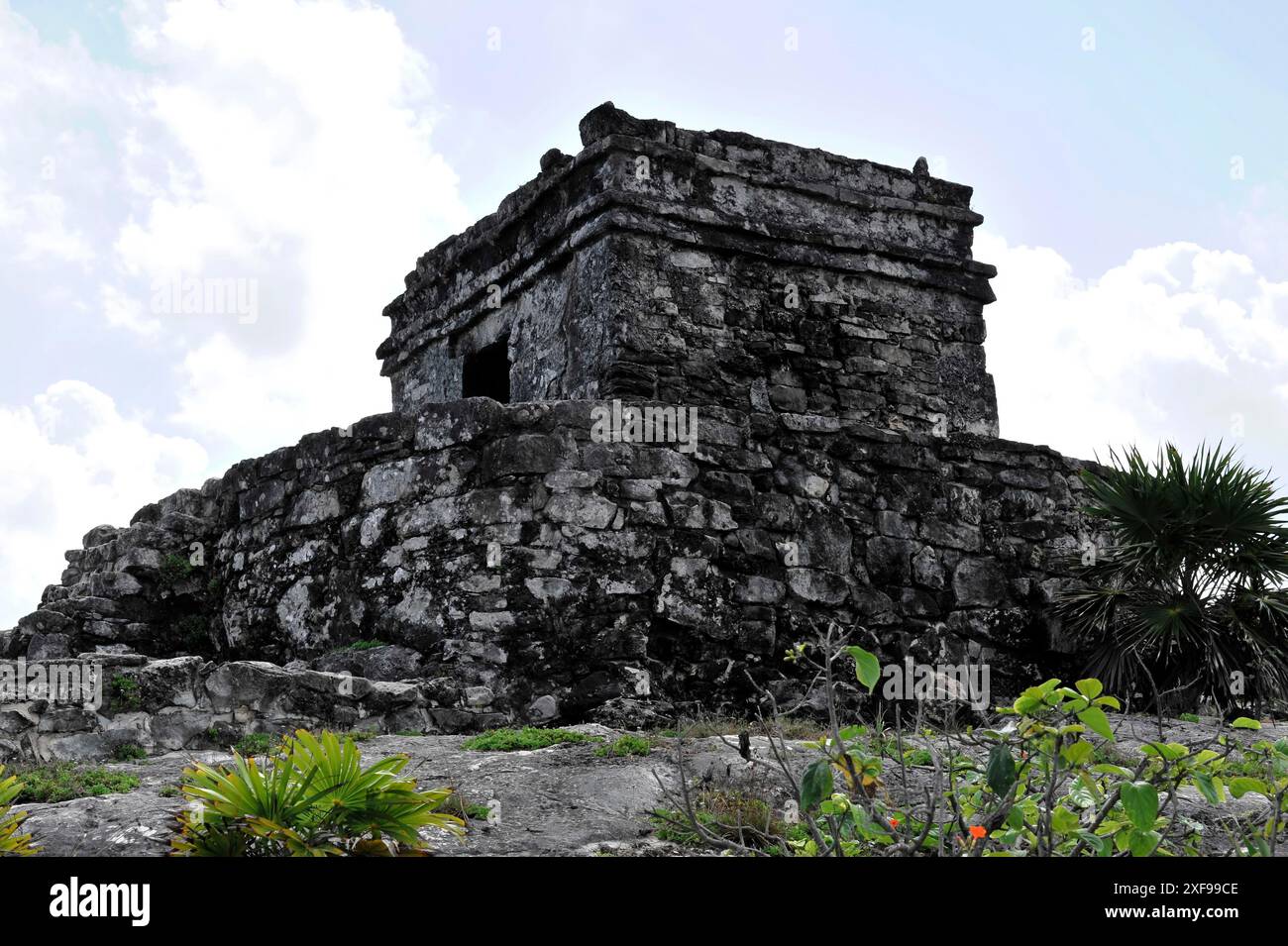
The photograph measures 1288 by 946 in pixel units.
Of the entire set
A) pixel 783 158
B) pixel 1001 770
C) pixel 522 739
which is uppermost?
pixel 783 158

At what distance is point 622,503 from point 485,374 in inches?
173

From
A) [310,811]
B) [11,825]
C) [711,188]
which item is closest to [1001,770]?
[310,811]

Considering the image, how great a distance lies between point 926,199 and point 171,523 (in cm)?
641

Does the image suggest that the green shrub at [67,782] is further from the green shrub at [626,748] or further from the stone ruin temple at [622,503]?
the green shrub at [626,748]

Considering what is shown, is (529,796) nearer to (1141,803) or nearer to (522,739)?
(522,739)

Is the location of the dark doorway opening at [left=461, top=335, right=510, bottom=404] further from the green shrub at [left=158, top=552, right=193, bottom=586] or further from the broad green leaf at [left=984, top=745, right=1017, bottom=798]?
the broad green leaf at [left=984, top=745, right=1017, bottom=798]

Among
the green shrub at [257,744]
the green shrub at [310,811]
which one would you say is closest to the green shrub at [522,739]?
the green shrub at [257,744]

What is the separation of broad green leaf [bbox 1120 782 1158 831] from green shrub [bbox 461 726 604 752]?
2.97m

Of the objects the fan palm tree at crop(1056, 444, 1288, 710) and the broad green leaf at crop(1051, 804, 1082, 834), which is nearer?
the broad green leaf at crop(1051, 804, 1082, 834)

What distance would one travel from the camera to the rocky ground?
15.3ft

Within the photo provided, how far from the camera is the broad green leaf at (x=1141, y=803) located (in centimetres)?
369

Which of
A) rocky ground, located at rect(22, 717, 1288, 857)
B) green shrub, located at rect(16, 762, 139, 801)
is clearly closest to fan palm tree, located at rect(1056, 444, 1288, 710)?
rocky ground, located at rect(22, 717, 1288, 857)

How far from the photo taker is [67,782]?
522 cm
